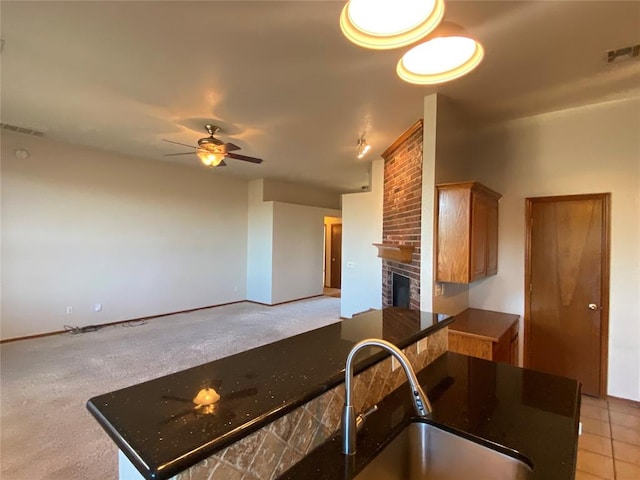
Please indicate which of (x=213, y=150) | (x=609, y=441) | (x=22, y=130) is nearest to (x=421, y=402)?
(x=609, y=441)

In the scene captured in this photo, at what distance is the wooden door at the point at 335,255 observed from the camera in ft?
33.3

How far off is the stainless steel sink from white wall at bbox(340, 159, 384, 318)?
4.52 m

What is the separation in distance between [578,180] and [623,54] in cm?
122

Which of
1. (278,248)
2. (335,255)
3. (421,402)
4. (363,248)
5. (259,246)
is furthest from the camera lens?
(335,255)

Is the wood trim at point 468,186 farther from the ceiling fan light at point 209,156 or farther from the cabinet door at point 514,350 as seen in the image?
the ceiling fan light at point 209,156

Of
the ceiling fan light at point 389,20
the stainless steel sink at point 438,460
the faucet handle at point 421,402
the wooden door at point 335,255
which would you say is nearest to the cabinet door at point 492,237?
the ceiling fan light at point 389,20

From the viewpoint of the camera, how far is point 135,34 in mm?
2234

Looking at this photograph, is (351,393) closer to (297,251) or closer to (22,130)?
(22,130)

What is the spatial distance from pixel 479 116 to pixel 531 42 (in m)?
1.27

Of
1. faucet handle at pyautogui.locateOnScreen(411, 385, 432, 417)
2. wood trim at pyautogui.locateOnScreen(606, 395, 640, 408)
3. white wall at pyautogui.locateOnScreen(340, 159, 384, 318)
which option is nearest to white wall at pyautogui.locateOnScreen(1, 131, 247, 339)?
white wall at pyautogui.locateOnScreen(340, 159, 384, 318)

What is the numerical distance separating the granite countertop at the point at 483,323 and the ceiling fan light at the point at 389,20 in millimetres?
2133

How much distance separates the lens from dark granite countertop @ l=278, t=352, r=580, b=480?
2.97 ft

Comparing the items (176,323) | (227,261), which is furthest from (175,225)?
(176,323)

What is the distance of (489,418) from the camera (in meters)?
1.17
